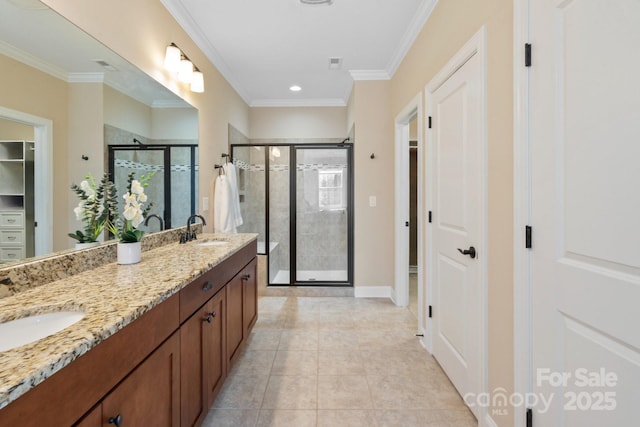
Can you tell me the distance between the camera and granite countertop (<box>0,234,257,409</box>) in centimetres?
61

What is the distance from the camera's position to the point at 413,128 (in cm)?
462

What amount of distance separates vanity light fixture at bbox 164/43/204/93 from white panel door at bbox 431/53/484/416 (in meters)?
1.88

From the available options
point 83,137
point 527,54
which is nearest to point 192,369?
point 83,137

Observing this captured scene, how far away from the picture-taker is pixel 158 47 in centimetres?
213

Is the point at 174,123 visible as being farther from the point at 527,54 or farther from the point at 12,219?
the point at 527,54

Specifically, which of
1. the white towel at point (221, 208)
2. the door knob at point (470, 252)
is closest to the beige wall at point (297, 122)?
the white towel at point (221, 208)

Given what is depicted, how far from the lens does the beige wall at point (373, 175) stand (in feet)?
11.8

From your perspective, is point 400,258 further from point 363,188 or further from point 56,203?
point 56,203

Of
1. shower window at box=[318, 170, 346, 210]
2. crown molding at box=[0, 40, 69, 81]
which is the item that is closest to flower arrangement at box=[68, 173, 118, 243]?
crown molding at box=[0, 40, 69, 81]

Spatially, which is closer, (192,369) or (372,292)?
(192,369)

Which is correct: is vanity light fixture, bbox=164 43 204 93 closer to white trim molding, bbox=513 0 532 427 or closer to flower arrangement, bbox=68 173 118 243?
flower arrangement, bbox=68 173 118 243

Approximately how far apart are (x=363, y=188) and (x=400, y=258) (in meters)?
0.91

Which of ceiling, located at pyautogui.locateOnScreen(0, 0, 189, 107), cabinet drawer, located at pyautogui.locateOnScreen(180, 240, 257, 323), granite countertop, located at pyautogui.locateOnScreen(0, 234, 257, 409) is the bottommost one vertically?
cabinet drawer, located at pyautogui.locateOnScreen(180, 240, 257, 323)

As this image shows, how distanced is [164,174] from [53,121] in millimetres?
936
